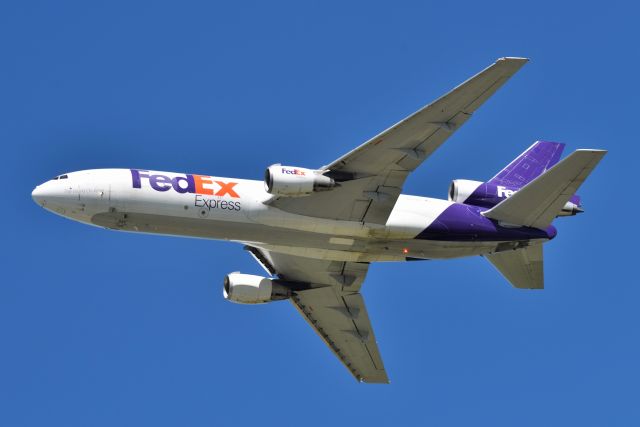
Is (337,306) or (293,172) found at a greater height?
(293,172)

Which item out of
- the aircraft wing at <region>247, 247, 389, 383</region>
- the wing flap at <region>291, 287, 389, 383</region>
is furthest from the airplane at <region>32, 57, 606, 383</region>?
the wing flap at <region>291, 287, 389, 383</region>

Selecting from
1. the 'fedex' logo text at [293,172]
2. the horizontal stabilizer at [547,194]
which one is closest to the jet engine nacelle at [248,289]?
the 'fedex' logo text at [293,172]

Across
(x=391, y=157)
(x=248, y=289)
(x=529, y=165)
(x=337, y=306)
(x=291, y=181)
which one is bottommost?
(x=337, y=306)

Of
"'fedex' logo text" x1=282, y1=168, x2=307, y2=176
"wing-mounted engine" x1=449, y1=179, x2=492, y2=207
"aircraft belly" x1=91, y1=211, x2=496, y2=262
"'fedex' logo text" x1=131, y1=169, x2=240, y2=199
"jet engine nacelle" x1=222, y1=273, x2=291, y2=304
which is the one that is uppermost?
"'fedex' logo text" x1=131, y1=169, x2=240, y2=199

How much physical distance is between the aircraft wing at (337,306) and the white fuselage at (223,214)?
445 centimetres

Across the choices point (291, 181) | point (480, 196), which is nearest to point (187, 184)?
point (291, 181)

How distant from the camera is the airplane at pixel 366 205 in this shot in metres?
55.6

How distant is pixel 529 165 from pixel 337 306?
1284 cm

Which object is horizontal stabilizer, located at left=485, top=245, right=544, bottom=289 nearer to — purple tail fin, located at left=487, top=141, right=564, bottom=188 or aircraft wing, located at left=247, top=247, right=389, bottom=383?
purple tail fin, located at left=487, top=141, right=564, bottom=188

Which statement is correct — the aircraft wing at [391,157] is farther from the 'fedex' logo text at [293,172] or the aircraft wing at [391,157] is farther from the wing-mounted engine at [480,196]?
the wing-mounted engine at [480,196]

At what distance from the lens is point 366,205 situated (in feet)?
191

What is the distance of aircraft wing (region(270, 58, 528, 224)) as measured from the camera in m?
53.2

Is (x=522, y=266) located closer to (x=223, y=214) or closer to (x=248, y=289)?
(x=248, y=289)

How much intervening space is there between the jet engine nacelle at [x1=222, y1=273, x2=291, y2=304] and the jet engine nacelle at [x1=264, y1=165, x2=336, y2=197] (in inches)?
355
